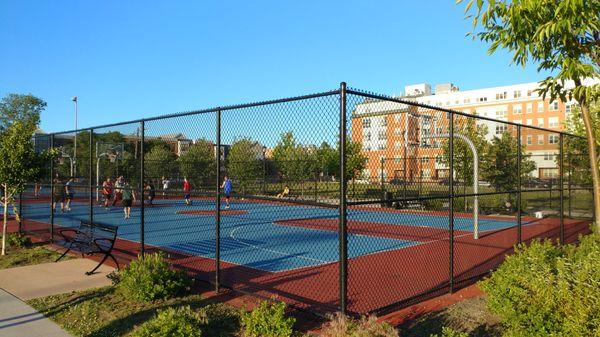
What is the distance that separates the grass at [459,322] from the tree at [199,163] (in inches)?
170

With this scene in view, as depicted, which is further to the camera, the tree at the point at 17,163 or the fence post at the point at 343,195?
the tree at the point at 17,163

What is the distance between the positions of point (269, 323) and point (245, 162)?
2900mm

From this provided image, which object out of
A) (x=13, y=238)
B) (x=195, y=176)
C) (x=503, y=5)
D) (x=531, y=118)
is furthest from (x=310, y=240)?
(x=531, y=118)

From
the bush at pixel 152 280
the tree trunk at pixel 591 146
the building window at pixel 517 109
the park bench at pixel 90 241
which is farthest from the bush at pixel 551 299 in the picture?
the building window at pixel 517 109

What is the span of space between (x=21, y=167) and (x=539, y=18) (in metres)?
9.99

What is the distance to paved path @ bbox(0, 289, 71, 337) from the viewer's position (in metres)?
5.12

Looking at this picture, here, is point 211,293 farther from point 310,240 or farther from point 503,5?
point 310,240

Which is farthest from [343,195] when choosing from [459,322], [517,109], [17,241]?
[517,109]

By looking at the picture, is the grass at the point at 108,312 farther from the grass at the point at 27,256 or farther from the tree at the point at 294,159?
the grass at the point at 27,256

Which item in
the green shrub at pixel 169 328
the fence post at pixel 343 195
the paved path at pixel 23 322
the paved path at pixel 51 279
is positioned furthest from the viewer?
the paved path at pixel 51 279

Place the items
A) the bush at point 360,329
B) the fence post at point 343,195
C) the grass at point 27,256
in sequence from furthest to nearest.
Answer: the grass at point 27,256, the fence post at point 343,195, the bush at point 360,329

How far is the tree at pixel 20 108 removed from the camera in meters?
69.5

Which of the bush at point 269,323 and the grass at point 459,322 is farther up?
the bush at point 269,323

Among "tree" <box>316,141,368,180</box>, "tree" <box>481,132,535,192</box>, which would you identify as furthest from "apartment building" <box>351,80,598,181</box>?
"tree" <box>481,132,535,192</box>
